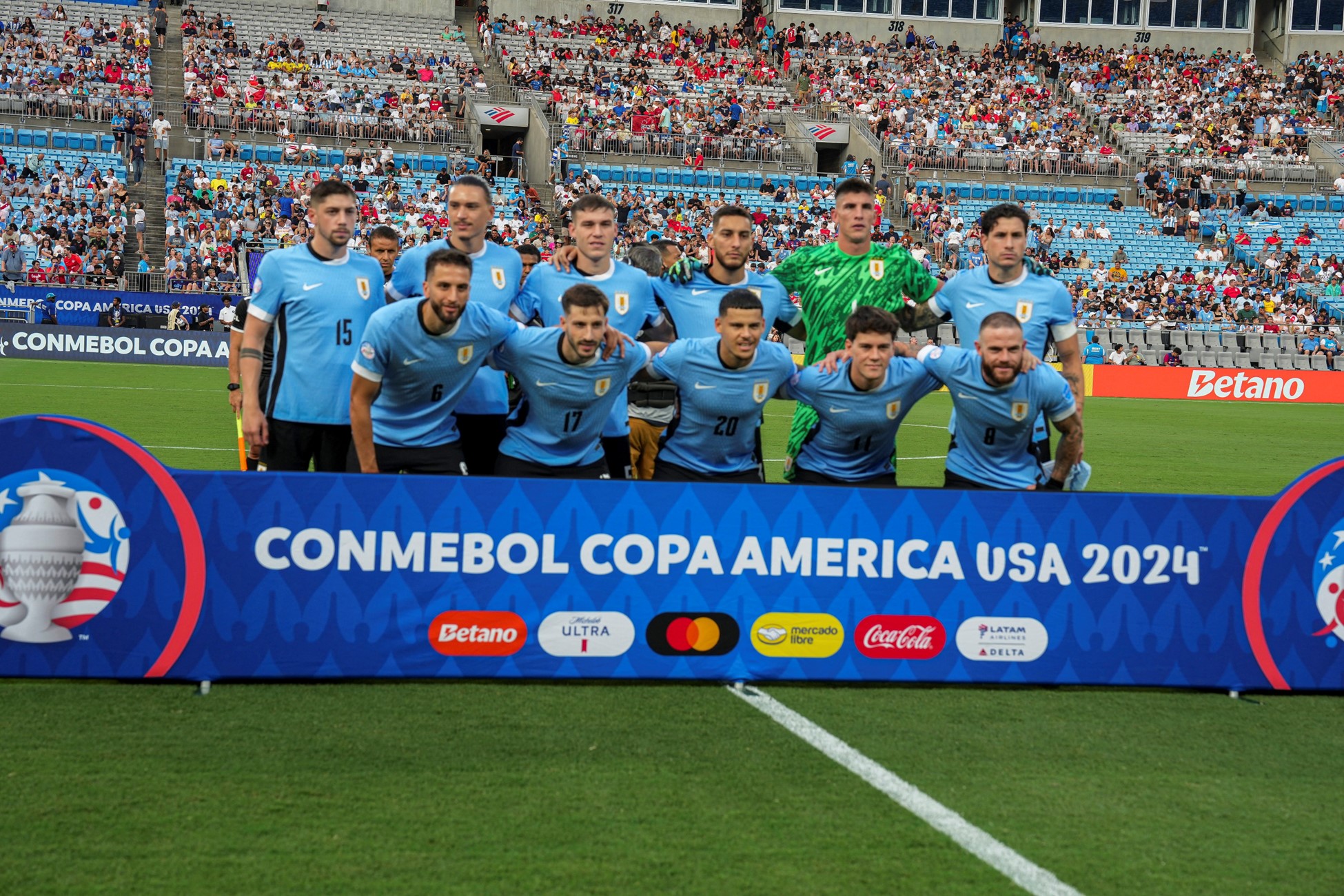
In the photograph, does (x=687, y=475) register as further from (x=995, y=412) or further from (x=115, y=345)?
(x=115, y=345)

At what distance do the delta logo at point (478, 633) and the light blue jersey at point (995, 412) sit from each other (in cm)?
249

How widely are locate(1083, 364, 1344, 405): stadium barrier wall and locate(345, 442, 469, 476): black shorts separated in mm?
27874

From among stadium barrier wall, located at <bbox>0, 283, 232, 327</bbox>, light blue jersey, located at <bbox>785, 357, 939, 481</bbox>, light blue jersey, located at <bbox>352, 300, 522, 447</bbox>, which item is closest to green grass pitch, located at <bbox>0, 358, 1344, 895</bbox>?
light blue jersey, located at <bbox>785, 357, 939, 481</bbox>

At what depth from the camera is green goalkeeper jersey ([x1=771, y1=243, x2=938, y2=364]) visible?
24.1 ft

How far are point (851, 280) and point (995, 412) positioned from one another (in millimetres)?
1302

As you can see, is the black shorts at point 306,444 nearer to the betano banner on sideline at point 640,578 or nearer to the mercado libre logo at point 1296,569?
the betano banner on sideline at point 640,578

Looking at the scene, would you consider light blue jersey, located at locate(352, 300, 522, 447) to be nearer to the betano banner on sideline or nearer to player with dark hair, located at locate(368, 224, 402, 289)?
the betano banner on sideline

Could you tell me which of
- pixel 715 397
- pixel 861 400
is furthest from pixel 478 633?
pixel 861 400

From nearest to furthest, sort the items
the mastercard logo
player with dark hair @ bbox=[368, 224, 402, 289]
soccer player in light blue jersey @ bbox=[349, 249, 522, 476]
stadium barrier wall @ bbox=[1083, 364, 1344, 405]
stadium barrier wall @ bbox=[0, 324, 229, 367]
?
1. the mastercard logo
2. soccer player in light blue jersey @ bbox=[349, 249, 522, 476]
3. player with dark hair @ bbox=[368, 224, 402, 289]
4. stadium barrier wall @ bbox=[0, 324, 229, 367]
5. stadium barrier wall @ bbox=[1083, 364, 1344, 405]

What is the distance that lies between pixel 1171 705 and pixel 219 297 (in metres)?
28.7

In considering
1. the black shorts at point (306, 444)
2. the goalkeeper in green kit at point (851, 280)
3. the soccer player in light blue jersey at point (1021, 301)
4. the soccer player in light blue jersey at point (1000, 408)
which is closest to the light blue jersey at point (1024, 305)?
the soccer player in light blue jersey at point (1021, 301)

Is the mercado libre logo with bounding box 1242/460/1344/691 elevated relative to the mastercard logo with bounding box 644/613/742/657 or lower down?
elevated

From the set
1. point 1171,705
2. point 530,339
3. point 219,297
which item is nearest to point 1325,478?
point 1171,705

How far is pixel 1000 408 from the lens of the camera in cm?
648
